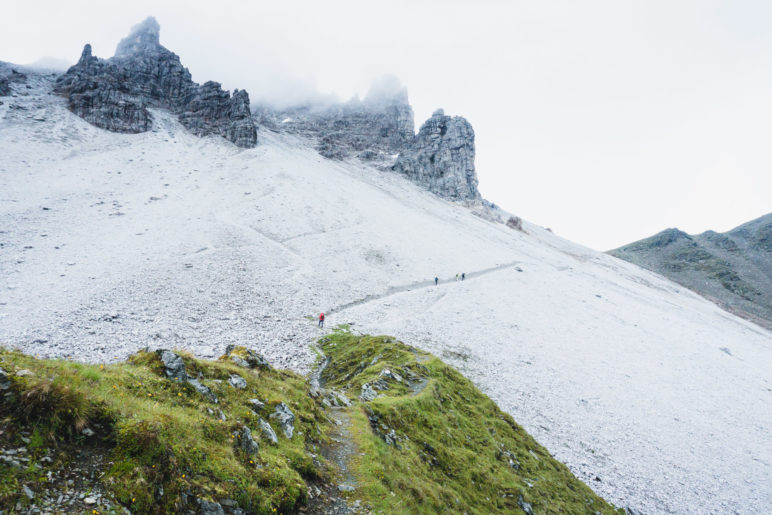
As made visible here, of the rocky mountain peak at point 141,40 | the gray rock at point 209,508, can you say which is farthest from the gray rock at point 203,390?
the rocky mountain peak at point 141,40

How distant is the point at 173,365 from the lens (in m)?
10.3

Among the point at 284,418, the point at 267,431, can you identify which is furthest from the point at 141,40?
the point at 267,431

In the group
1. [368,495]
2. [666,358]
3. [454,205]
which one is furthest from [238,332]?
[454,205]

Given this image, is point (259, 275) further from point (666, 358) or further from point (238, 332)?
point (666, 358)

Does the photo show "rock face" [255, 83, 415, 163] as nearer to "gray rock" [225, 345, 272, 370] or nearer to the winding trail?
the winding trail

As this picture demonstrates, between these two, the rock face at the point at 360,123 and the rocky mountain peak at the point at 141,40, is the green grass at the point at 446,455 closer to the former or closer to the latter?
the rock face at the point at 360,123

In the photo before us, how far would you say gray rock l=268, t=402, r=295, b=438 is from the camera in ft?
35.5

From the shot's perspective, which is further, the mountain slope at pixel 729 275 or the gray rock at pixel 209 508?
the mountain slope at pixel 729 275

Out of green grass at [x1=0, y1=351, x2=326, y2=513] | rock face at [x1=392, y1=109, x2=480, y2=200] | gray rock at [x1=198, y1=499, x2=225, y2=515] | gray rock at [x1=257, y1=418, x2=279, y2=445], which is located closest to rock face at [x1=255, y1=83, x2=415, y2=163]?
rock face at [x1=392, y1=109, x2=480, y2=200]

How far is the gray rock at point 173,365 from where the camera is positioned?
10.1 m

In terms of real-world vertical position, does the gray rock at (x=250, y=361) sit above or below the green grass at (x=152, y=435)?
below

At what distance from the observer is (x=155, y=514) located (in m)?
6.07

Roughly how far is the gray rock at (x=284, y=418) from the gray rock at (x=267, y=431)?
0.51m

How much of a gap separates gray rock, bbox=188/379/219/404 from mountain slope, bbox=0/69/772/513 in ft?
50.1
